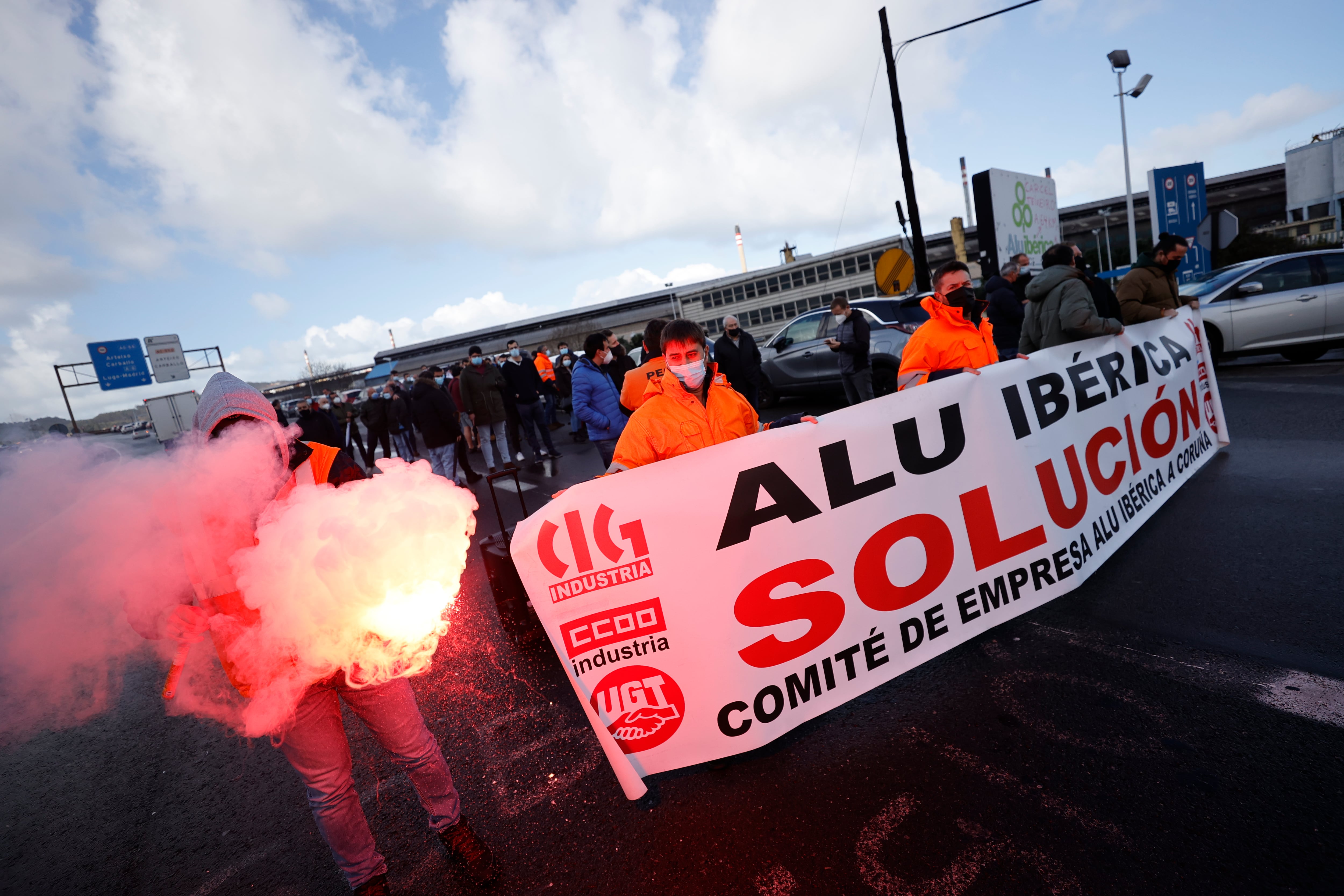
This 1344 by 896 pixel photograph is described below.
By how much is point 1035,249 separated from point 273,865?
17627mm

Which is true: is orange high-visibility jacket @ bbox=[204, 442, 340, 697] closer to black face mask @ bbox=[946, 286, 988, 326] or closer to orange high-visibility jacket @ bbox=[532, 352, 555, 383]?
black face mask @ bbox=[946, 286, 988, 326]

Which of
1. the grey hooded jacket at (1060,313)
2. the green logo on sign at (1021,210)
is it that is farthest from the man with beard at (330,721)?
the green logo on sign at (1021,210)

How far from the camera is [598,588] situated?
2.47 m

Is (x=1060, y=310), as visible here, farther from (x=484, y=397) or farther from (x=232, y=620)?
(x=484, y=397)

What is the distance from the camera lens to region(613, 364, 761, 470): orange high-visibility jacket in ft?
9.16

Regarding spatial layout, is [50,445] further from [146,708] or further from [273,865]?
[146,708]

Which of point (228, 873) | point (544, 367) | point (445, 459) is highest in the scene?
point (544, 367)

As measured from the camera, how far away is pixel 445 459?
917cm

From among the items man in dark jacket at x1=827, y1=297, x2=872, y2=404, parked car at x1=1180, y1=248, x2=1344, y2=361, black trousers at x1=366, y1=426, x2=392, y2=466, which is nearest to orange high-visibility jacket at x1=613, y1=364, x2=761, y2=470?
man in dark jacket at x1=827, y1=297, x2=872, y2=404

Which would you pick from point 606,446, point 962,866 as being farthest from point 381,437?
point 962,866

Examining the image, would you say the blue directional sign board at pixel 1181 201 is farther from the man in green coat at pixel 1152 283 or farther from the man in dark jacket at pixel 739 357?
the man in dark jacket at pixel 739 357

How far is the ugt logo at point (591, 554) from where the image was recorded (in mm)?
2473

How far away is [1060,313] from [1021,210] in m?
11.6

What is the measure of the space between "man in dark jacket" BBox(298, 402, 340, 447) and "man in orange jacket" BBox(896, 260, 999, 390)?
1078 centimetres
